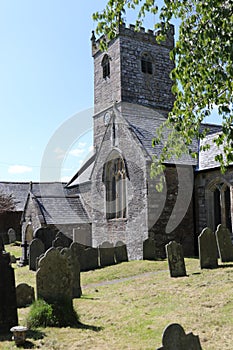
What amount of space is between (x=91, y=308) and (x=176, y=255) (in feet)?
11.7

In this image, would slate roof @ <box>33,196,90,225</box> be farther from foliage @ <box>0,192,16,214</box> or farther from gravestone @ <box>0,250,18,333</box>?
gravestone @ <box>0,250,18,333</box>

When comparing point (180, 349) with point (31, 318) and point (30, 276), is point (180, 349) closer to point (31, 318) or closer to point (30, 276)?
point (31, 318)

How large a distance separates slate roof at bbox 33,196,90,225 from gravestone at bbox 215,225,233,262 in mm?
9961

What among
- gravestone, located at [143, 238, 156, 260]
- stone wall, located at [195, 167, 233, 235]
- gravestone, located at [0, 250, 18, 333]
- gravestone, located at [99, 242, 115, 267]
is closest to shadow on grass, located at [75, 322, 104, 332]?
gravestone, located at [0, 250, 18, 333]

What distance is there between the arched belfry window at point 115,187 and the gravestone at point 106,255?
2.97 metres

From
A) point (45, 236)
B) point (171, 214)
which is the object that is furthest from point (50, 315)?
point (45, 236)

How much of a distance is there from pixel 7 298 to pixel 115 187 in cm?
1232

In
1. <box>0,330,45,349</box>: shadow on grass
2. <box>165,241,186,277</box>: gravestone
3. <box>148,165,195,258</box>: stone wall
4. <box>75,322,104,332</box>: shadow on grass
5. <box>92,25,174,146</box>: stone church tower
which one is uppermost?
<box>92,25,174,146</box>: stone church tower

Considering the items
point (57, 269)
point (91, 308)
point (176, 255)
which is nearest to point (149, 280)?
point (176, 255)

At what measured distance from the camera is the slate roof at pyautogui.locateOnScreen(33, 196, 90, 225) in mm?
19828

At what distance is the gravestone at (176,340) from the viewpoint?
3648 mm

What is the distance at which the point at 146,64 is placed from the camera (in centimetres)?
2650

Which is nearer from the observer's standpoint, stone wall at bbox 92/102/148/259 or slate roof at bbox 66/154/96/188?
stone wall at bbox 92/102/148/259

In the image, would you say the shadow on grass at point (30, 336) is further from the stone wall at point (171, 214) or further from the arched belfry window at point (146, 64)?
the arched belfry window at point (146, 64)
